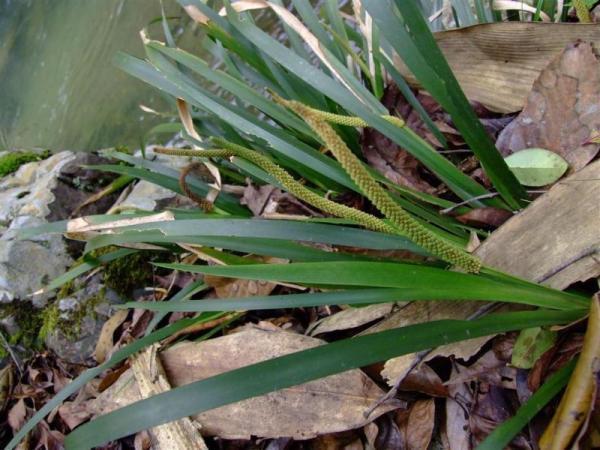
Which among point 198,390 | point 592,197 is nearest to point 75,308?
point 198,390

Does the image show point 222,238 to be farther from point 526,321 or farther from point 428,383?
point 526,321

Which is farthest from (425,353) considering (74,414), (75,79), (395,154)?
(75,79)

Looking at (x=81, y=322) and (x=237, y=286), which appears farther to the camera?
(x=81, y=322)

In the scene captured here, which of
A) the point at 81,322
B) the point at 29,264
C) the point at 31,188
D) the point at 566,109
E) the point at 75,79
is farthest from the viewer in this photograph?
the point at 75,79

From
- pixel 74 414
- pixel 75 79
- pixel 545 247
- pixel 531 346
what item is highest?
pixel 545 247

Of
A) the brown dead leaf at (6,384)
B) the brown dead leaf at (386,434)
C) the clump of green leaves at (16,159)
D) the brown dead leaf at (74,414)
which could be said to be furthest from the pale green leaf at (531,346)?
the clump of green leaves at (16,159)

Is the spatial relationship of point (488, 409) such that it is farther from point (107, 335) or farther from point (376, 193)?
point (107, 335)
